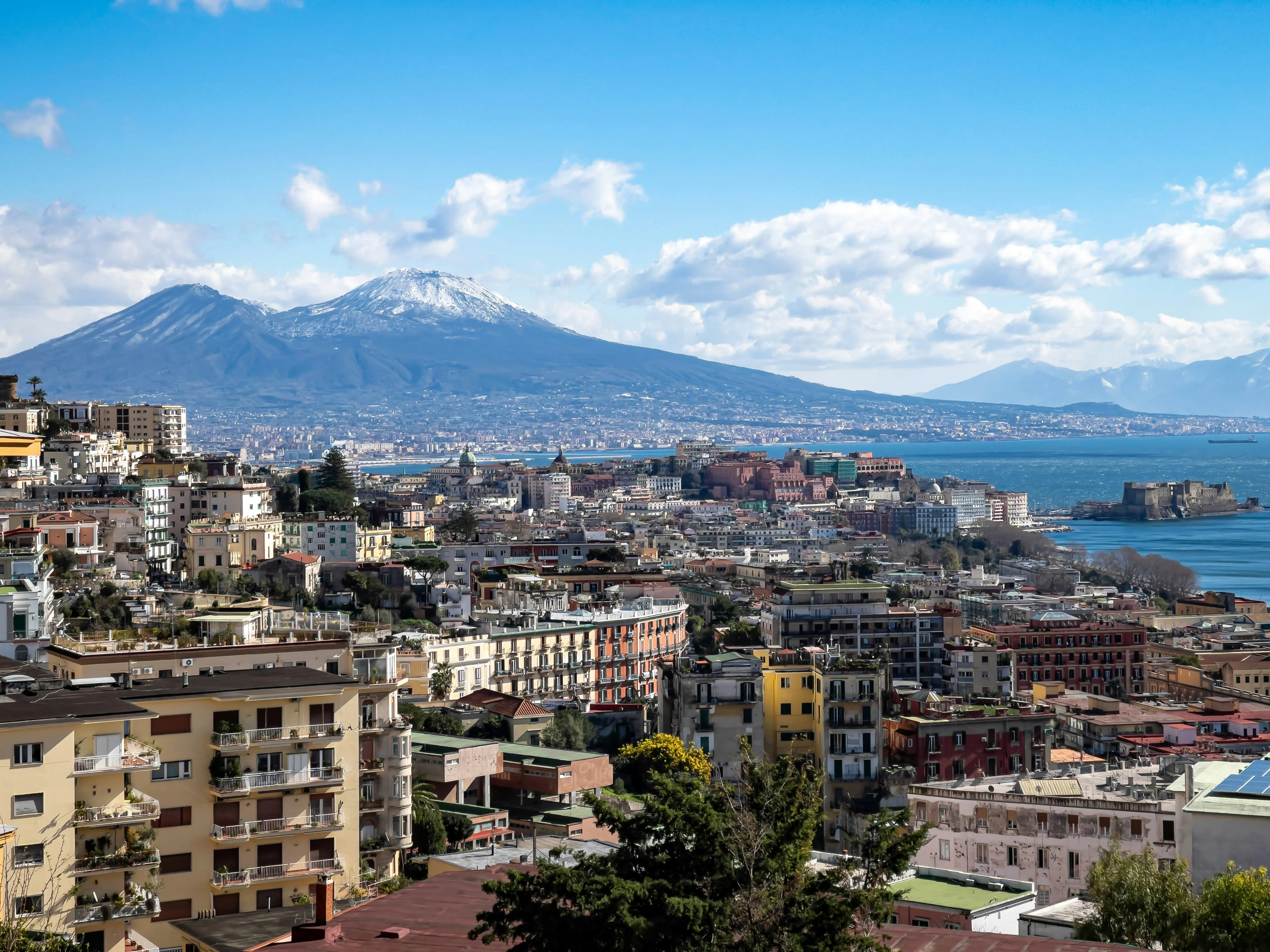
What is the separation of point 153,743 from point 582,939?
5.17 m

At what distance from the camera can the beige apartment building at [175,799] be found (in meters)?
10.5

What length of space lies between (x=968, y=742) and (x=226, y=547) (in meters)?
21.4

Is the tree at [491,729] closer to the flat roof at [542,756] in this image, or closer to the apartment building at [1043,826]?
the flat roof at [542,756]

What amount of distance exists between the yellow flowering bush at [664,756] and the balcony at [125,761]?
405 inches

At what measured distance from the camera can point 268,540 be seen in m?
39.7

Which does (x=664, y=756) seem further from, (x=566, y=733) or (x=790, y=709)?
(x=566, y=733)

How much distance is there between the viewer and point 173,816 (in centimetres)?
1176

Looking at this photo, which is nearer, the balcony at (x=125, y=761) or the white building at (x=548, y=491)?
the balcony at (x=125, y=761)

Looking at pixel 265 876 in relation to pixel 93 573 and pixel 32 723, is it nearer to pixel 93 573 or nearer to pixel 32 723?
pixel 32 723

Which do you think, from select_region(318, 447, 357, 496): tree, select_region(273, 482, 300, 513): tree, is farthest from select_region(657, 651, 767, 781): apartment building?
select_region(318, 447, 357, 496): tree

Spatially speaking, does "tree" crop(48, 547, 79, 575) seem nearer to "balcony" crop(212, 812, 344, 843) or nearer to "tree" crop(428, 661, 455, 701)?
"tree" crop(428, 661, 455, 701)

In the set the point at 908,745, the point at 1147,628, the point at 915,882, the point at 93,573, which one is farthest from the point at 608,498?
the point at 915,882

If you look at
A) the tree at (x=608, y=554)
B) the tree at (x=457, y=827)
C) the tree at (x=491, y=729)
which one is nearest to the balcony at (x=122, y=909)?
the tree at (x=457, y=827)

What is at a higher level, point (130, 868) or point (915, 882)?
point (130, 868)
